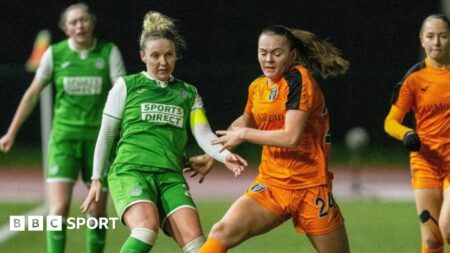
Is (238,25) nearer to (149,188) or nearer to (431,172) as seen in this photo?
(431,172)

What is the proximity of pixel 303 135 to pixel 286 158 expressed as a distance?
0.57 ft

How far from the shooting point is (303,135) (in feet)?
22.4

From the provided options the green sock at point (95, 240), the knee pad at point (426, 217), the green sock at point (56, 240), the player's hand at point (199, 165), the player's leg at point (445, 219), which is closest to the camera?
the player's hand at point (199, 165)

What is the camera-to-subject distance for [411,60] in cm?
2295

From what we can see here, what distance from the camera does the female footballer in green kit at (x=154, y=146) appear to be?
6793 millimetres

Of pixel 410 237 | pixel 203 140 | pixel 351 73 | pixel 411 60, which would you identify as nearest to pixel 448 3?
pixel 351 73

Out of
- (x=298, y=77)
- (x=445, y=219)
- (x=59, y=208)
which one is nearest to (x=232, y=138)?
(x=298, y=77)

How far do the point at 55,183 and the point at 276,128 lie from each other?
2.55 meters

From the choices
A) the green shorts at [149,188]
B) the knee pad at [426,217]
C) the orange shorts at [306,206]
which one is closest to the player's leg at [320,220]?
the orange shorts at [306,206]

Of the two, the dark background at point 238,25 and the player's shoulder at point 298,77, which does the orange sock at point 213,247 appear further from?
the dark background at point 238,25

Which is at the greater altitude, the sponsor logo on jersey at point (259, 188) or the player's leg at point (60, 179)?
the sponsor logo on jersey at point (259, 188)

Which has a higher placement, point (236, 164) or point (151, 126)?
point (151, 126)

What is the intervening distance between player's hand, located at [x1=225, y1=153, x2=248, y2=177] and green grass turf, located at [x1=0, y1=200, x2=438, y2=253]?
10.5 feet

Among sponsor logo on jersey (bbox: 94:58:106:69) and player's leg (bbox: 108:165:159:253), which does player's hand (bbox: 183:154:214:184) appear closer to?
player's leg (bbox: 108:165:159:253)
